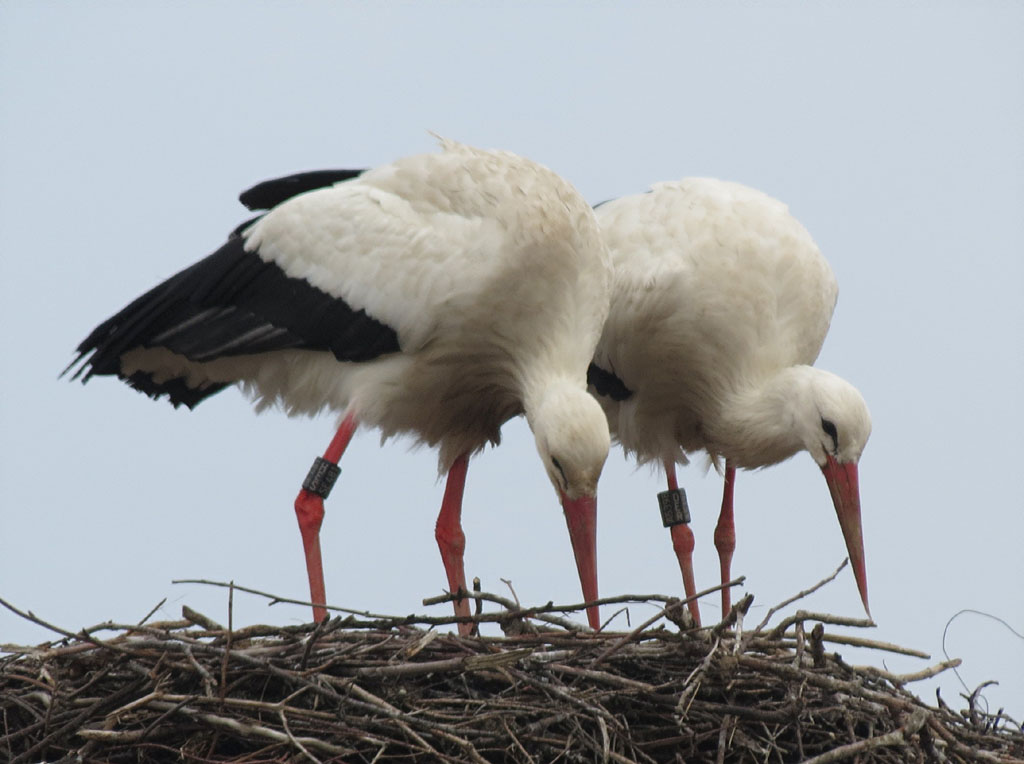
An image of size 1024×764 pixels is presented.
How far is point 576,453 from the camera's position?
19.2ft

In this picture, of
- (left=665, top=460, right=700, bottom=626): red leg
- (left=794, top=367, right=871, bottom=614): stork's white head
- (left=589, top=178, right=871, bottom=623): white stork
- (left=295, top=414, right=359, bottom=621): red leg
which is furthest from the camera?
(left=665, top=460, right=700, bottom=626): red leg

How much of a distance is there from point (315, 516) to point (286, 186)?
4.31 feet

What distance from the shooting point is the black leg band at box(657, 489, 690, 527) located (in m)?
7.59

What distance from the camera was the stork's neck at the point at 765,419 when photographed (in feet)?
21.4

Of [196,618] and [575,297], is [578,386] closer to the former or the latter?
Result: [575,297]

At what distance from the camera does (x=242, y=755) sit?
4766 millimetres

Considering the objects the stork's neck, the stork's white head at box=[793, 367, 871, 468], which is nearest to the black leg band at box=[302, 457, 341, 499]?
the stork's neck

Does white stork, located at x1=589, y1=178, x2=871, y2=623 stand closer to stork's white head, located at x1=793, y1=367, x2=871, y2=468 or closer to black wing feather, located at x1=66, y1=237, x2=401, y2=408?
stork's white head, located at x1=793, y1=367, x2=871, y2=468

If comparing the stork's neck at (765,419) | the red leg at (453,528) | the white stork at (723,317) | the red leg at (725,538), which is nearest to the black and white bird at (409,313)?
the red leg at (453,528)

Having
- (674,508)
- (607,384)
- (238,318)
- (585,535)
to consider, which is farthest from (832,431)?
(238,318)

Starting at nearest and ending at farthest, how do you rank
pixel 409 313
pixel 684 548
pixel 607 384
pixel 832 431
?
pixel 409 313 → pixel 832 431 → pixel 607 384 → pixel 684 548

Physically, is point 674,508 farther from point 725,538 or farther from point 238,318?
point 238,318

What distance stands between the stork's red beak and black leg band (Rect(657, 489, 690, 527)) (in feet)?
4.30

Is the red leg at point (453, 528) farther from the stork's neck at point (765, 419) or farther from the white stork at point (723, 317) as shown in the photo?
the stork's neck at point (765, 419)
